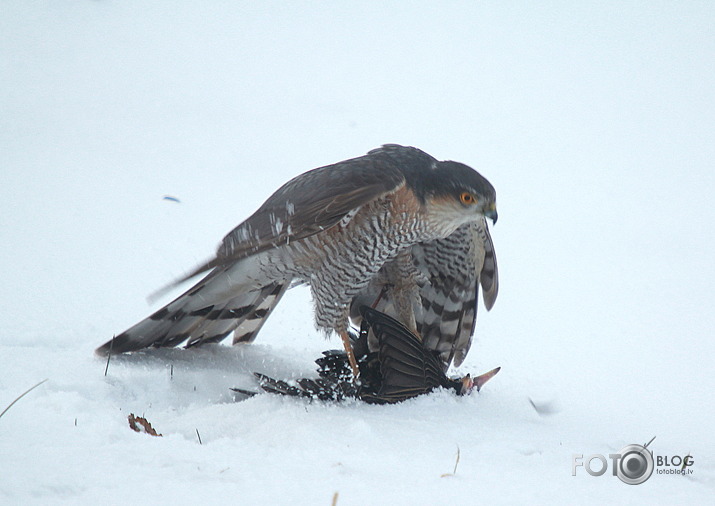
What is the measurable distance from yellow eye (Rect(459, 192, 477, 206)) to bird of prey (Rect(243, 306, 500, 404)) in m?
0.77

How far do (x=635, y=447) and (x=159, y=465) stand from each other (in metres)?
1.68

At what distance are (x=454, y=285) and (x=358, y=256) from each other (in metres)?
0.85

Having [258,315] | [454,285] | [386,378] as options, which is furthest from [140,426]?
[454,285]

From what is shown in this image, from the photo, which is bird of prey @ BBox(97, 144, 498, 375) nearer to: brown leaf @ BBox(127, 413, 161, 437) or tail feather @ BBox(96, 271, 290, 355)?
tail feather @ BBox(96, 271, 290, 355)

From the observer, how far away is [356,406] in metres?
2.74

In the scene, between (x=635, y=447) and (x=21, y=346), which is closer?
(x=635, y=447)

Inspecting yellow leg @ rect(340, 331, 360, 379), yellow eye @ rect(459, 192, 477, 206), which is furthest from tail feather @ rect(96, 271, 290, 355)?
yellow eye @ rect(459, 192, 477, 206)

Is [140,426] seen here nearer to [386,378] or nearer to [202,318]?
[386,378]

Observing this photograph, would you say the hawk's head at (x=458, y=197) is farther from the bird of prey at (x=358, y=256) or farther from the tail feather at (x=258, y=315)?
the tail feather at (x=258, y=315)

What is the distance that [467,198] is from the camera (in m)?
3.22

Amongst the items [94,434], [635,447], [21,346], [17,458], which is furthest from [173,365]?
[635,447]

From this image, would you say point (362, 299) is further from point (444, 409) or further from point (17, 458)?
point (17, 458)

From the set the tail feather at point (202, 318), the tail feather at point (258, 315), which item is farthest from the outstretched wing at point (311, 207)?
the tail feather at point (258, 315)

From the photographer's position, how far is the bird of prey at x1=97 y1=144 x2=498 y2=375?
2.99m
